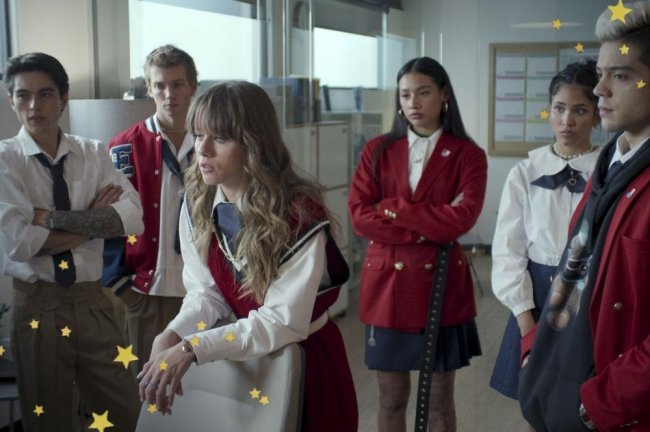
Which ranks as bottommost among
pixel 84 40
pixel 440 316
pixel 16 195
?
pixel 440 316

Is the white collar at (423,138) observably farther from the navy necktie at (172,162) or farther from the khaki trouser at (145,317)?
the khaki trouser at (145,317)

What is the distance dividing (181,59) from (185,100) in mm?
139

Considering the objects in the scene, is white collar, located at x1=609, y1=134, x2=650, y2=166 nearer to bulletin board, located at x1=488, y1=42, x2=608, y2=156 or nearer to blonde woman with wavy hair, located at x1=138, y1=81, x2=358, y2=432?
blonde woman with wavy hair, located at x1=138, y1=81, x2=358, y2=432

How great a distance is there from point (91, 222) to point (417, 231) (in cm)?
101

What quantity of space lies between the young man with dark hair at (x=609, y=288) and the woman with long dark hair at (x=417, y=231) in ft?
3.39

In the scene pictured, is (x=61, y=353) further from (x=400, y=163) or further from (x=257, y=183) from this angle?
(x=400, y=163)

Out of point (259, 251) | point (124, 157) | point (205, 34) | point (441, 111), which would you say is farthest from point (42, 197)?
point (205, 34)

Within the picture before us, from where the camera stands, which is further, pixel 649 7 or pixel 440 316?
pixel 440 316

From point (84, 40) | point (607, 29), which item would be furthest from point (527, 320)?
point (84, 40)

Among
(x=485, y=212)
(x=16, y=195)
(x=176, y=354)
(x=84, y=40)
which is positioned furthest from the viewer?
(x=485, y=212)

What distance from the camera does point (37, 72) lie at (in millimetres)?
2320

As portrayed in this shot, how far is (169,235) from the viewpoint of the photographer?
8.95 feet

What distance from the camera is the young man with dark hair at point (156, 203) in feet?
8.87

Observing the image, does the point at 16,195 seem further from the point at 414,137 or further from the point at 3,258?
the point at 414,137
